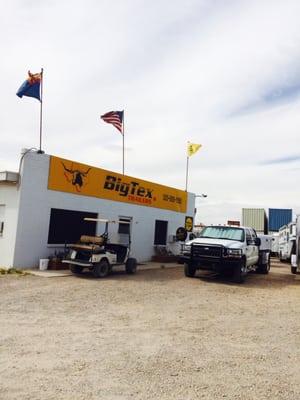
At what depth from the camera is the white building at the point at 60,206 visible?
583 inches

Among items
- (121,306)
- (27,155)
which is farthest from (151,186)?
(121,306)

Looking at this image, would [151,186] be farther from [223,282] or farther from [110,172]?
[223,282]

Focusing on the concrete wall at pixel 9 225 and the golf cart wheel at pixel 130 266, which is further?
the golf cart wheel at pixel 130 266

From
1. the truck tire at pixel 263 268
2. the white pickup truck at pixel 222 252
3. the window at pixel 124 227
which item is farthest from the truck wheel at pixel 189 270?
the window at pixel 124 227

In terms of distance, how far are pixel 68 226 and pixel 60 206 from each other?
42.2 inches

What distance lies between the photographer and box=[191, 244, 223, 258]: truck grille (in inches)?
559

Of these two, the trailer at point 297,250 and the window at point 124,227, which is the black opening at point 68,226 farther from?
→ the trailer at point 297,250

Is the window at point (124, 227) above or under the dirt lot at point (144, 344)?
above

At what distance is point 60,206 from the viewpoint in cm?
1633

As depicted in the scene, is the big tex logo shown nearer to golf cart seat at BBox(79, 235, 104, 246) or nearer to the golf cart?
the golf cart

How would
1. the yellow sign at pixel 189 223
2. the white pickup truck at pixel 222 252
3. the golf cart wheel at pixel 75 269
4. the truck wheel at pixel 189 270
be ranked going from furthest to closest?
the yellow sign at pixel 189 223, the truck wheel at pixel 189 270, the golf cart wheel at pixel 75 269, the white pickup truck at pixel 222 252

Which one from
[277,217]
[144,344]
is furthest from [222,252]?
[277,217]

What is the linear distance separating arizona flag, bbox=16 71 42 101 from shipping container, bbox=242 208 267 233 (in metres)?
31.2

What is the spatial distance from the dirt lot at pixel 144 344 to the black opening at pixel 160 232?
11.3 metres
